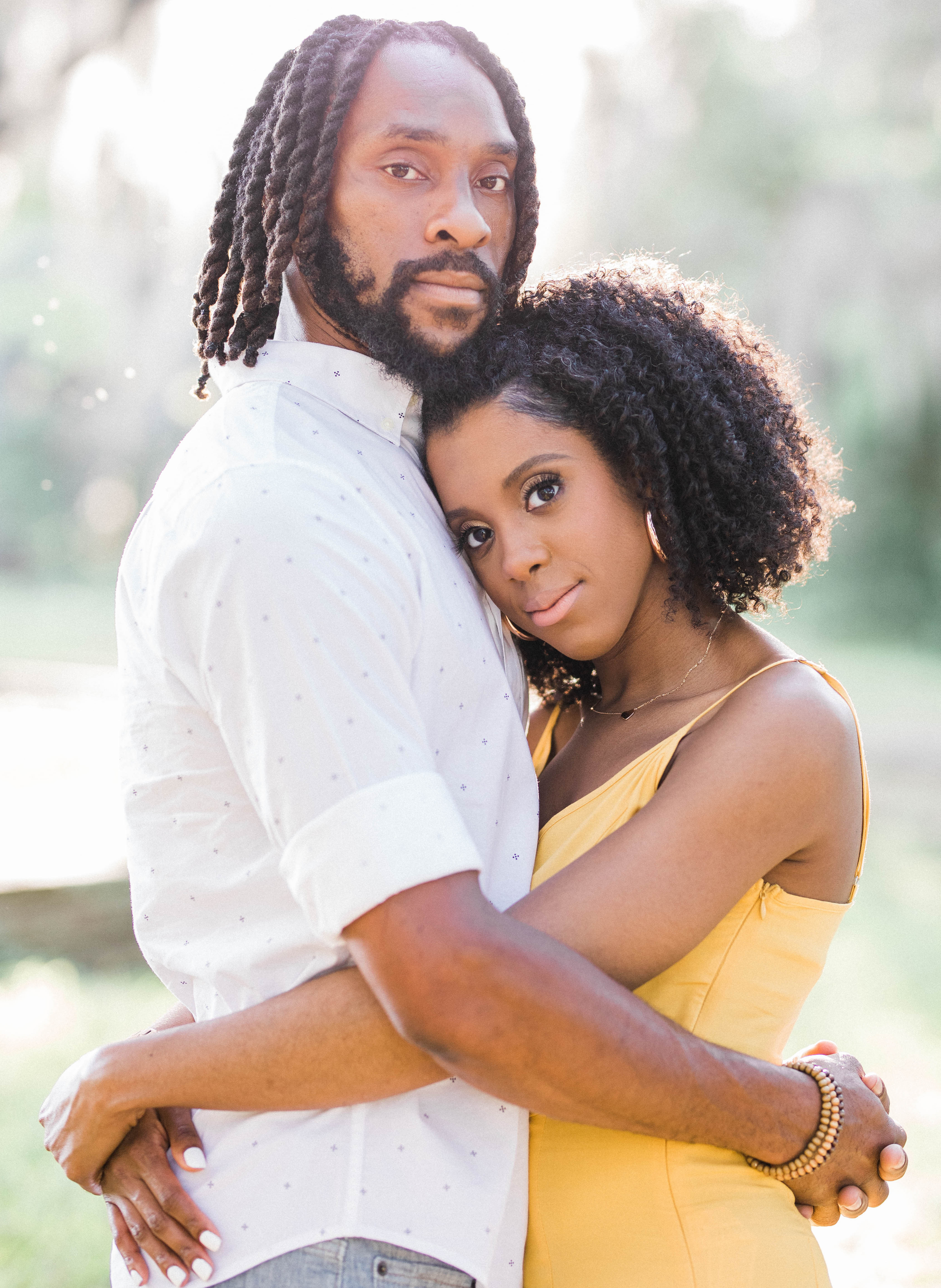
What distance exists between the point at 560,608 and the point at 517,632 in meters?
0.32

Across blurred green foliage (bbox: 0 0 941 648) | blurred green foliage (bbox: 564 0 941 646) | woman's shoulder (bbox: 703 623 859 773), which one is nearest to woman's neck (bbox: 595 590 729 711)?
woman's shoulder (bbox: 703 623 859 773)

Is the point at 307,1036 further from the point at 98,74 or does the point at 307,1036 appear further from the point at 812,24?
the point at 812,24

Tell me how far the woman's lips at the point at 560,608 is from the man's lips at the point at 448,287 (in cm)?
48

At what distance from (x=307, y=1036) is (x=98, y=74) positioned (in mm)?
9316

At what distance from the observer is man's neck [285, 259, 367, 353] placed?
1.92m

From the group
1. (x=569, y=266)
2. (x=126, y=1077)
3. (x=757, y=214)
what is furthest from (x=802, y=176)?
→ (x=126, y=1077)

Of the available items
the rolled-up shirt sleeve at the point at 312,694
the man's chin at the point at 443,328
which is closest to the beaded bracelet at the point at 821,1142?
the rolled-up shirt sleeve at the point at 312,694

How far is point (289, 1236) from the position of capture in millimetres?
1427

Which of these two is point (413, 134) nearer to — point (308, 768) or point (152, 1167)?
point (308, 768)

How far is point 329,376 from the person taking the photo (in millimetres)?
1787

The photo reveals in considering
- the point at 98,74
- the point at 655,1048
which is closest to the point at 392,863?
the point at 655,1048

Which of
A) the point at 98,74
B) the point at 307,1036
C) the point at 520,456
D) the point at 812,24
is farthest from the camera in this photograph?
the point at 812,24

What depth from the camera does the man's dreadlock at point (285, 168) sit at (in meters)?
1.86

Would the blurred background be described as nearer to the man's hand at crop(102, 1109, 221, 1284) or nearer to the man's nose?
the man's nose
